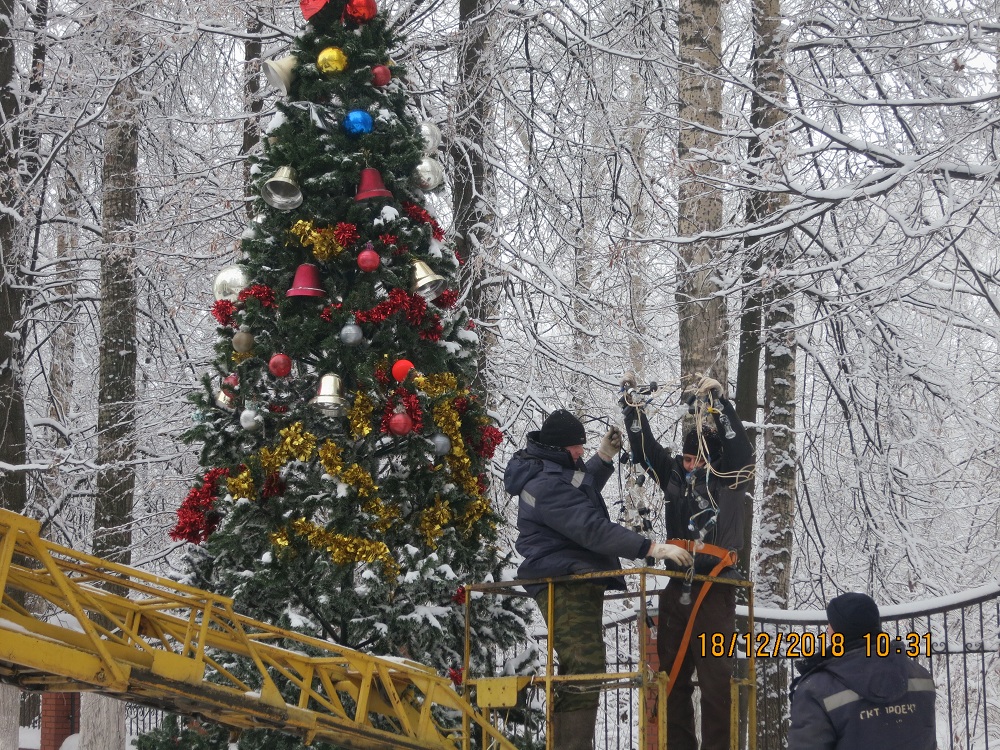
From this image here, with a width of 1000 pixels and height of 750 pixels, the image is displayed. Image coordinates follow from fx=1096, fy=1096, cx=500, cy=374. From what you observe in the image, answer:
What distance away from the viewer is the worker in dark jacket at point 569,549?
237 inches

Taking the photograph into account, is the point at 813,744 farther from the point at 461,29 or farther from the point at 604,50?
the point at 461,29

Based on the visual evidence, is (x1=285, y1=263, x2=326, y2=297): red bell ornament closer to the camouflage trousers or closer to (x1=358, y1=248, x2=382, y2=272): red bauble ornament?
(x1=358, y1=248, x2=382, y2=272): red bauble ornament

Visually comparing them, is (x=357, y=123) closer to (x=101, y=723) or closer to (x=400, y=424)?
(x=400, y=424)

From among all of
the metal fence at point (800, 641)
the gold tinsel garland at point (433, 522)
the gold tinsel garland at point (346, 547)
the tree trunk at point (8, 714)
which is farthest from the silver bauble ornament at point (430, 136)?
the tree trunk at point (8, 714)

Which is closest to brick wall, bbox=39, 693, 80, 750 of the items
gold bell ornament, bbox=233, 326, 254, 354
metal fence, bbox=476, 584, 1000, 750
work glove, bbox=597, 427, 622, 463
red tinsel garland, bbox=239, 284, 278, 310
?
metal fence, bbox=476, 584, 1000, 750

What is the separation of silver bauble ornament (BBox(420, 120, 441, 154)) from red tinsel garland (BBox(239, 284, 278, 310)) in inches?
58.7

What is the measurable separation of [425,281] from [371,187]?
2.36ft

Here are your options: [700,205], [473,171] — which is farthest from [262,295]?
[700,205]

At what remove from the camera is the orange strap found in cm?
612

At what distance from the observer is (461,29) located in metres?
10.2

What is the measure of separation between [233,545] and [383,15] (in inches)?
151

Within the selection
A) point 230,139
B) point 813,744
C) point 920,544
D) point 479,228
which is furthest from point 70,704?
point 813,744

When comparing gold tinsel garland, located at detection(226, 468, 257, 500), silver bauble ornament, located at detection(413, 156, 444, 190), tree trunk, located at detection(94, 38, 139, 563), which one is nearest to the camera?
gold tinsel garland, located at detection(226, 468, 257, 500)

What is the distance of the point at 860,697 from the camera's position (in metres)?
4.75
